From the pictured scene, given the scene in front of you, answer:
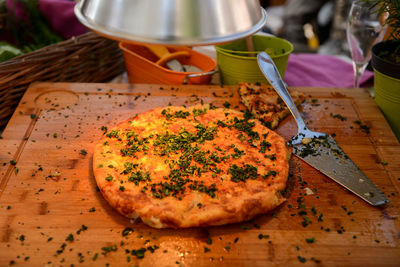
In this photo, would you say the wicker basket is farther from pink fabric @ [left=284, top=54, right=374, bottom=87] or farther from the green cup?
the green cup

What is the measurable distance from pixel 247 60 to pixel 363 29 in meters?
0.96

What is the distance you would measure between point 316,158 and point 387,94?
814 millimetres

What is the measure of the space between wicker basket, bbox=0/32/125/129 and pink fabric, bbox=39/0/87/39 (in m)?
0.51

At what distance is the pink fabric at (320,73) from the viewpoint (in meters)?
3.26

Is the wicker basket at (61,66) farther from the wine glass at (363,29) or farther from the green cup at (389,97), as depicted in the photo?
the green cup at (389,97)

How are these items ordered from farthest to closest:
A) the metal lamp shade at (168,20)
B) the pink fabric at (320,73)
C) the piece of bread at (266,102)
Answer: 1. the pink fabric at (320,73)
2. the piece of bread at (266,102)
3. the metal lamp shade at (168,20)

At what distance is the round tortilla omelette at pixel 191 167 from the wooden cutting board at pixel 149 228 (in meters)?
0.10

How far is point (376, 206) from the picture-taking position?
185 centimetres

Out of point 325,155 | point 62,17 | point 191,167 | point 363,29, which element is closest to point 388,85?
point 363,29

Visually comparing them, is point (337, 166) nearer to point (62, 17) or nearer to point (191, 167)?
point (191, 167)

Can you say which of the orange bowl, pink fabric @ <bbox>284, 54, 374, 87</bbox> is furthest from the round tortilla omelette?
pink fabric @ <bbox>284, 54, 374, 87</bbox>

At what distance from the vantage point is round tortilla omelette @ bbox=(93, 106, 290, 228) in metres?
1.72

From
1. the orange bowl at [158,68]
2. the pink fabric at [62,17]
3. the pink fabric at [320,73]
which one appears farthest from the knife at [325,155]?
the pink fabric at [62,17]

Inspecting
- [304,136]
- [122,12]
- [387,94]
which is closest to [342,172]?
[304,136]
